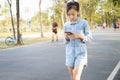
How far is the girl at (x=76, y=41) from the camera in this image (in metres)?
5.66

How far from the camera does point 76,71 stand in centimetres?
571

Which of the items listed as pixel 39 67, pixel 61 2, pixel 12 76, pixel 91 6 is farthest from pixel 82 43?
pixel 91 6

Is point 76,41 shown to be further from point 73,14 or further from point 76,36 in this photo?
point 73,14

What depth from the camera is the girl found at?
18.6 feet

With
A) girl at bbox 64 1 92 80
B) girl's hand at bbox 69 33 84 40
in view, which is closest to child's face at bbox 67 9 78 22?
girl at bbox 64 1 92 80

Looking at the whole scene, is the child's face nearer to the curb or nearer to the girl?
the girl

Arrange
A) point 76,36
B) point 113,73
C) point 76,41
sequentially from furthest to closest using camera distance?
point 113,73 < point 76,41 < point 76,36

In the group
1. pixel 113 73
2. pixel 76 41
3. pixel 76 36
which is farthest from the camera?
pixel 113 73

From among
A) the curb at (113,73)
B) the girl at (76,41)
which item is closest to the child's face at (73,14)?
the girl at (76,41)

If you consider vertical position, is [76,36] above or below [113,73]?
above

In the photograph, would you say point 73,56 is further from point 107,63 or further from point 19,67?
point 107,63

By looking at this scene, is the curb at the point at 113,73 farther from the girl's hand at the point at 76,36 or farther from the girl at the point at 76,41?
the girl's hand at the point at 76,36

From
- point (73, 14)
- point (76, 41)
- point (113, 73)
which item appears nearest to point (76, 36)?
point (76, 41)

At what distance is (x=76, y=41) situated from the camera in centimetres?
576
